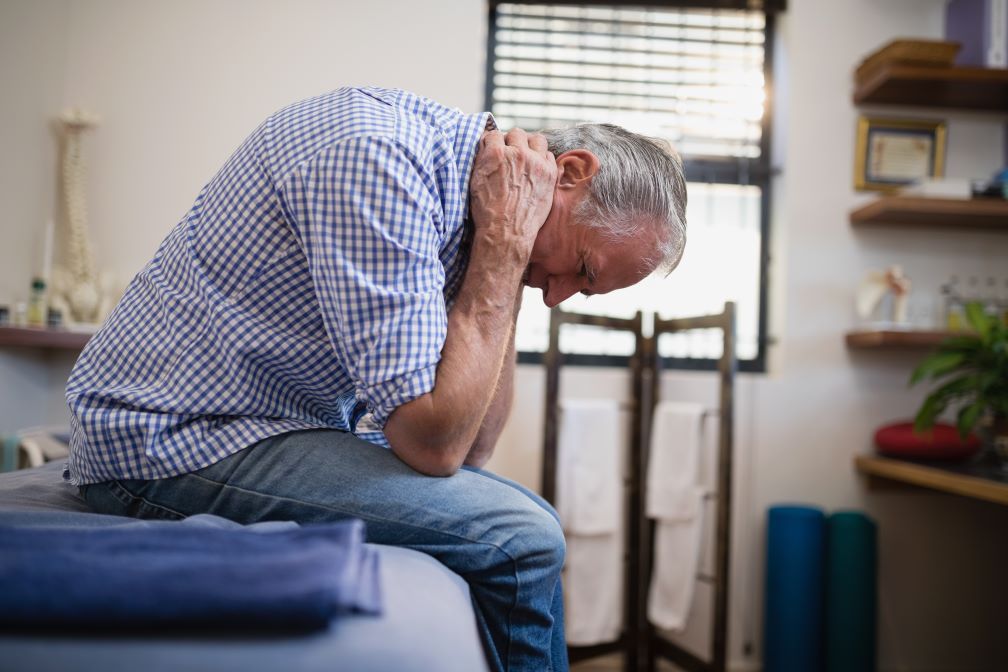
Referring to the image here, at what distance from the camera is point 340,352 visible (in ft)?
3.02

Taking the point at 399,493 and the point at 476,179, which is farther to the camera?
the point at 476,179

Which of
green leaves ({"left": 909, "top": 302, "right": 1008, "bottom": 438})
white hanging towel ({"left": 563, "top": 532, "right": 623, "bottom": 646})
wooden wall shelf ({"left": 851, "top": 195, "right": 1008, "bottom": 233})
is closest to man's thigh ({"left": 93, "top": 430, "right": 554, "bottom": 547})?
white hanging towel ({"left": 563, "top": 532, "right": 623, "bottom": 646})

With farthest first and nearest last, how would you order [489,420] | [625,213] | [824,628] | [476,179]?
[824,628]
[489,420]
[625,213]
[476,179]

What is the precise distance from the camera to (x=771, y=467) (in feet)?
9.55

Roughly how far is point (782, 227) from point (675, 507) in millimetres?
1104

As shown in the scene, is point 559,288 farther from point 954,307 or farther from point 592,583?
point 954,307

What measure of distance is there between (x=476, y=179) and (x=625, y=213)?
0.24 metres

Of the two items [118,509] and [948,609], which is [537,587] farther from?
[948,609]

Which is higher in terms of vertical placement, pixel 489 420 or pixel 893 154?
pixel 893 154

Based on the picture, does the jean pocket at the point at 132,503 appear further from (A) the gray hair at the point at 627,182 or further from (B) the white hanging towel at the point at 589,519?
(B) the white hanging towel at the point at 589,519

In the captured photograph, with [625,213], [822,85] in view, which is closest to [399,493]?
[625,213]

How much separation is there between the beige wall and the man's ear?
5.82 feet

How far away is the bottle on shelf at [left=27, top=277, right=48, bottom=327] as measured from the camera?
101 inches

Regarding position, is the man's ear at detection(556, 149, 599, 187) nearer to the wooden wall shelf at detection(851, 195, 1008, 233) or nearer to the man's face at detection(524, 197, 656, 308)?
the man's face at detection(524, 197, 656, 308)
